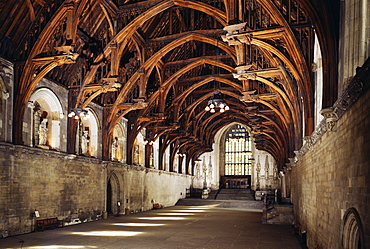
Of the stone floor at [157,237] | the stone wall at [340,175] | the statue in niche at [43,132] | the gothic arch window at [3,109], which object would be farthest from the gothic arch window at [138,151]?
the stone wall at [340,175]

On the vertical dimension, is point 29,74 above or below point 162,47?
below

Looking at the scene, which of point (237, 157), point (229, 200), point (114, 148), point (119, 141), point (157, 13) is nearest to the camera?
point (157, 13)

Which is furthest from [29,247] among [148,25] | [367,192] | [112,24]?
[148,25]

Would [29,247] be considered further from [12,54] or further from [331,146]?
[331,146]

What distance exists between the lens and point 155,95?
22609 millimetres

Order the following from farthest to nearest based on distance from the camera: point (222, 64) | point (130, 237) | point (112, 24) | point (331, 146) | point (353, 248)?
point (222, 64)
point (112, 24)
point (130, 237)
point (331, 146)
point (353, 248)

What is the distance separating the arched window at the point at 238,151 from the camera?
44406 mm

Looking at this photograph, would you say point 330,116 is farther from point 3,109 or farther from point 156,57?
point 156,57

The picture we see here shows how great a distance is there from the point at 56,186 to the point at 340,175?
1367 centimetres

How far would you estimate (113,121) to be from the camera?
21.7 m

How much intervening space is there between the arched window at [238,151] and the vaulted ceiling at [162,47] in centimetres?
1964

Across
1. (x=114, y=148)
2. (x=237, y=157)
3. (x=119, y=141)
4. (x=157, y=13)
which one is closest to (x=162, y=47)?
(x=157, y=13)

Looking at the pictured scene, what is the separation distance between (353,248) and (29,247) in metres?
9.58

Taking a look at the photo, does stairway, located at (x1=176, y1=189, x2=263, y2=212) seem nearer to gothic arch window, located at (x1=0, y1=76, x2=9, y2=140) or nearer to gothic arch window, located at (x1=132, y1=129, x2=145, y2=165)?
gothic arch window, located at (x1=132, y1=129, x2=145, y2=165)
